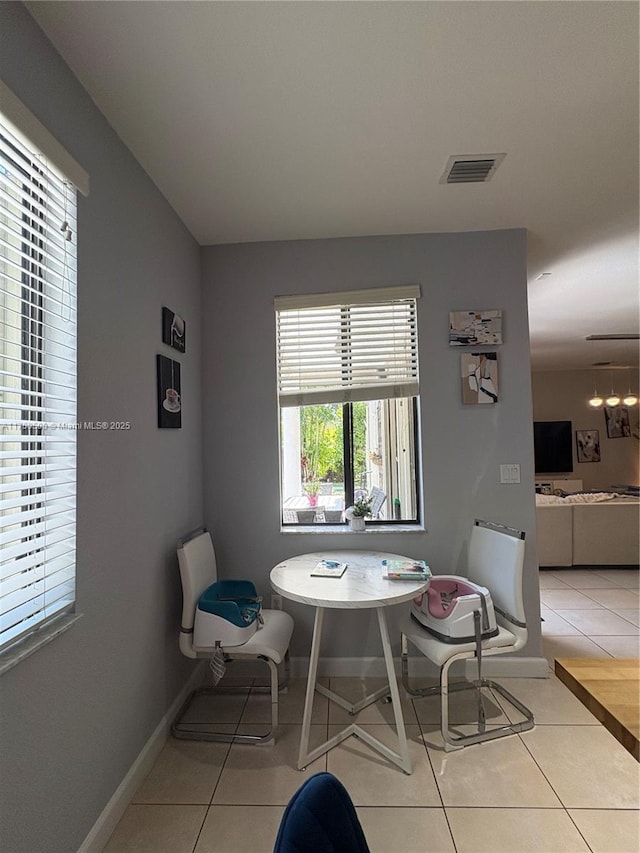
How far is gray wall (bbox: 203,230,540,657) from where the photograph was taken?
116 inches

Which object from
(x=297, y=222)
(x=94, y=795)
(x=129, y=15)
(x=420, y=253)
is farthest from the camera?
(x=420, y=253)

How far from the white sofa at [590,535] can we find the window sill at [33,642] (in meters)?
4.80

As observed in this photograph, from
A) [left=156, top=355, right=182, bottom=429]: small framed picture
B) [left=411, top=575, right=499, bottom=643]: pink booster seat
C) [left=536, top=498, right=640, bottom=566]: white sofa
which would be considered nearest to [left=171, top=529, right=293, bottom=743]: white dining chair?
[left=156, top=355, right=182, bottom=429]: small framed picture

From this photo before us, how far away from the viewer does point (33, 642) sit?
4.49 feet

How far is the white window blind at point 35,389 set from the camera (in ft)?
4.45

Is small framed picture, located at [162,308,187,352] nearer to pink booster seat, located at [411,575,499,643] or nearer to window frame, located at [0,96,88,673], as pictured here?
window frame, located at [0,96,88,673]

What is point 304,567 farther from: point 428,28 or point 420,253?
point 428,28

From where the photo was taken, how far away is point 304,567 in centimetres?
255

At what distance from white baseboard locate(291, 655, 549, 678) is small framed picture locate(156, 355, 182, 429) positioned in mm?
1615

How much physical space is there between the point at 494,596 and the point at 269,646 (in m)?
1.19

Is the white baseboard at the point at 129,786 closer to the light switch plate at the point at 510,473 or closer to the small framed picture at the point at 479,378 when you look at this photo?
the light switch plate at the point at 510,473

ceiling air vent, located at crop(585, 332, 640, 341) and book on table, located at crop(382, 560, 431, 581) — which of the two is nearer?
book on table, located at crop(382, 560, 431, 581)

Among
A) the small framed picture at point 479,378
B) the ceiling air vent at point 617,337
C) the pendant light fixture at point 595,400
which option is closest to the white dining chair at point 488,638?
the small framed picture at point 479,378

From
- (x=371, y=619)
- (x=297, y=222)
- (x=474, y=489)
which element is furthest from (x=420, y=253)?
(x=371, y=619)
